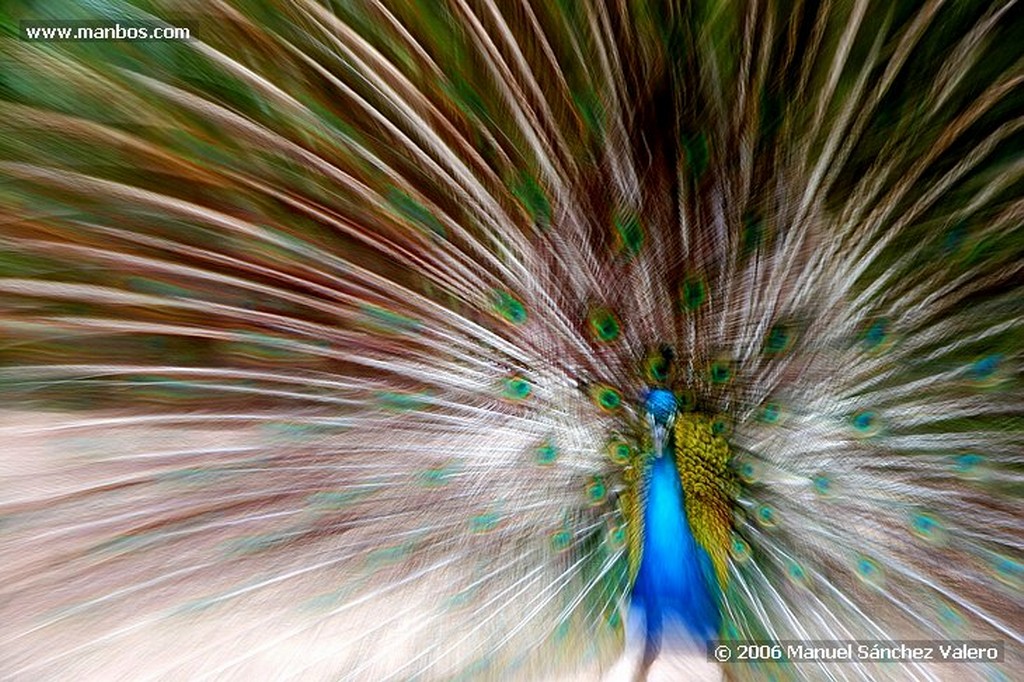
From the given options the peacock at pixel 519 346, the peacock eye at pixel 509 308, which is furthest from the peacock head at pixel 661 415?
the peacock eye at pixel 509 308

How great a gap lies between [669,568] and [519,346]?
49cm

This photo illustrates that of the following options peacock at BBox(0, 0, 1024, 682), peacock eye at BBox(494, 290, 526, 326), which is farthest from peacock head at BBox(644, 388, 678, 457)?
peacock eye at BBox(494, 290, 526, 326)

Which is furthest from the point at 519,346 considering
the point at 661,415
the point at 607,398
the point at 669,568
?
the point at 669,568

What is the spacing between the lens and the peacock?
122 cm

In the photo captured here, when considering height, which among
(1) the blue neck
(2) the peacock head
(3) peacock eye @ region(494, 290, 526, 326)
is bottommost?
(1) the blue neck

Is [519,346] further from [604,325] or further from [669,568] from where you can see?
[669,568]

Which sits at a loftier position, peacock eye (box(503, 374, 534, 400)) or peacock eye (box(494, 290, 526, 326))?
peacock eye (box(494, 290, 526, 326))

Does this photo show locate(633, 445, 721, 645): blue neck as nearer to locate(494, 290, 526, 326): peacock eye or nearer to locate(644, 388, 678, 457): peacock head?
locate(644, 388, 678, 457): peacock head

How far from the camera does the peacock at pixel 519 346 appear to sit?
1222mm

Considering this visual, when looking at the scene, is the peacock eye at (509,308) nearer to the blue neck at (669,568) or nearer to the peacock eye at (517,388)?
the peacock eye at (517,388)

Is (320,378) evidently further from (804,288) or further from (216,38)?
(804,288)

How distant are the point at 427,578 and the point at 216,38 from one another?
1.02m

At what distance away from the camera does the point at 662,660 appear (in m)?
1.33

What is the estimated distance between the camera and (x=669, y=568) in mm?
1308
